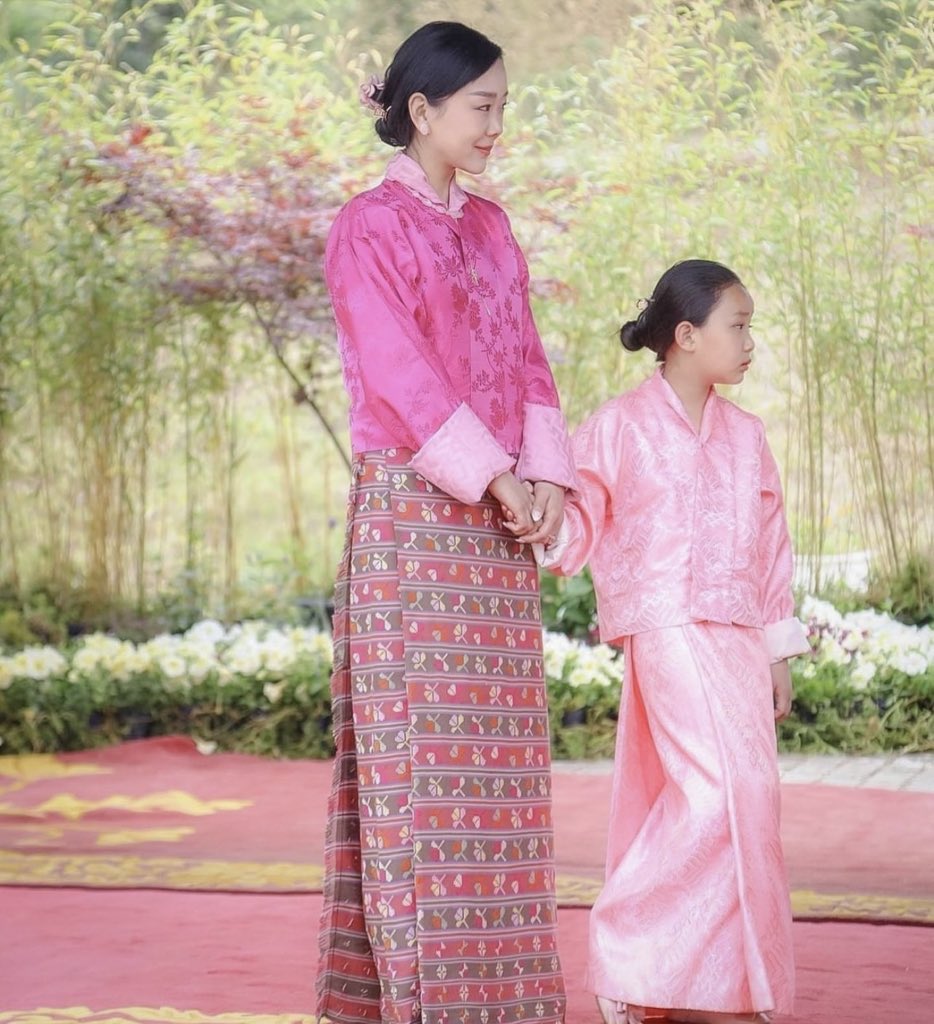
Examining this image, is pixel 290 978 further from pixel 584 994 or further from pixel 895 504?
pixel 895 504

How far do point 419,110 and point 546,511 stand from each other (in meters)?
0.55

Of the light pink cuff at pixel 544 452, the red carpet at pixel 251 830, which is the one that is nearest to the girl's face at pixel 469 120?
the light pink cuff at pixel 544 452

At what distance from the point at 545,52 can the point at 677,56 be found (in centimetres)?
46

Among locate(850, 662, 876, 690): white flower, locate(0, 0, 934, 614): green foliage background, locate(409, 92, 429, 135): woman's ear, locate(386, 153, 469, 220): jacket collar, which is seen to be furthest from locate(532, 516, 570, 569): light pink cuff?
locate(0, 0, 934, 614): green foliage background

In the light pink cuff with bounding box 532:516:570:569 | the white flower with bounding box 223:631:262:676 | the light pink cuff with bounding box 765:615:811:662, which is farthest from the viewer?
the white flower with bounding box 223:631:262:676

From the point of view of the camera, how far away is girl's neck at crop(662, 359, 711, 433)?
2727 mm

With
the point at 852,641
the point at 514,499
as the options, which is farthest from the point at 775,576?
the point at 852,641

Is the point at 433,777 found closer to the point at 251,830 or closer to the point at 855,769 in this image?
the point at 251,830

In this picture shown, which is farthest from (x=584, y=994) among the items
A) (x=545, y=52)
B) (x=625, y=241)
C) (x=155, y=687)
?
(x=545, y=52)

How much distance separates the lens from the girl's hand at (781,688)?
2756 mm

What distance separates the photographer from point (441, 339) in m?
2.37

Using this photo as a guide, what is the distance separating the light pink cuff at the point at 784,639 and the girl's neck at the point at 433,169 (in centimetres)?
83

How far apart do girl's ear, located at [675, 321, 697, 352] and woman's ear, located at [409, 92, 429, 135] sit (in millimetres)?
543

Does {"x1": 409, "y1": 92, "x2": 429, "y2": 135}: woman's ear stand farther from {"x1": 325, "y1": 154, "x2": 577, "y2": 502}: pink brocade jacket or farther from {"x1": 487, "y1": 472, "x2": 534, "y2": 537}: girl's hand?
{"x1": 487, "y1": 472, "x2": 534, "y2": 537}: girl's hand
